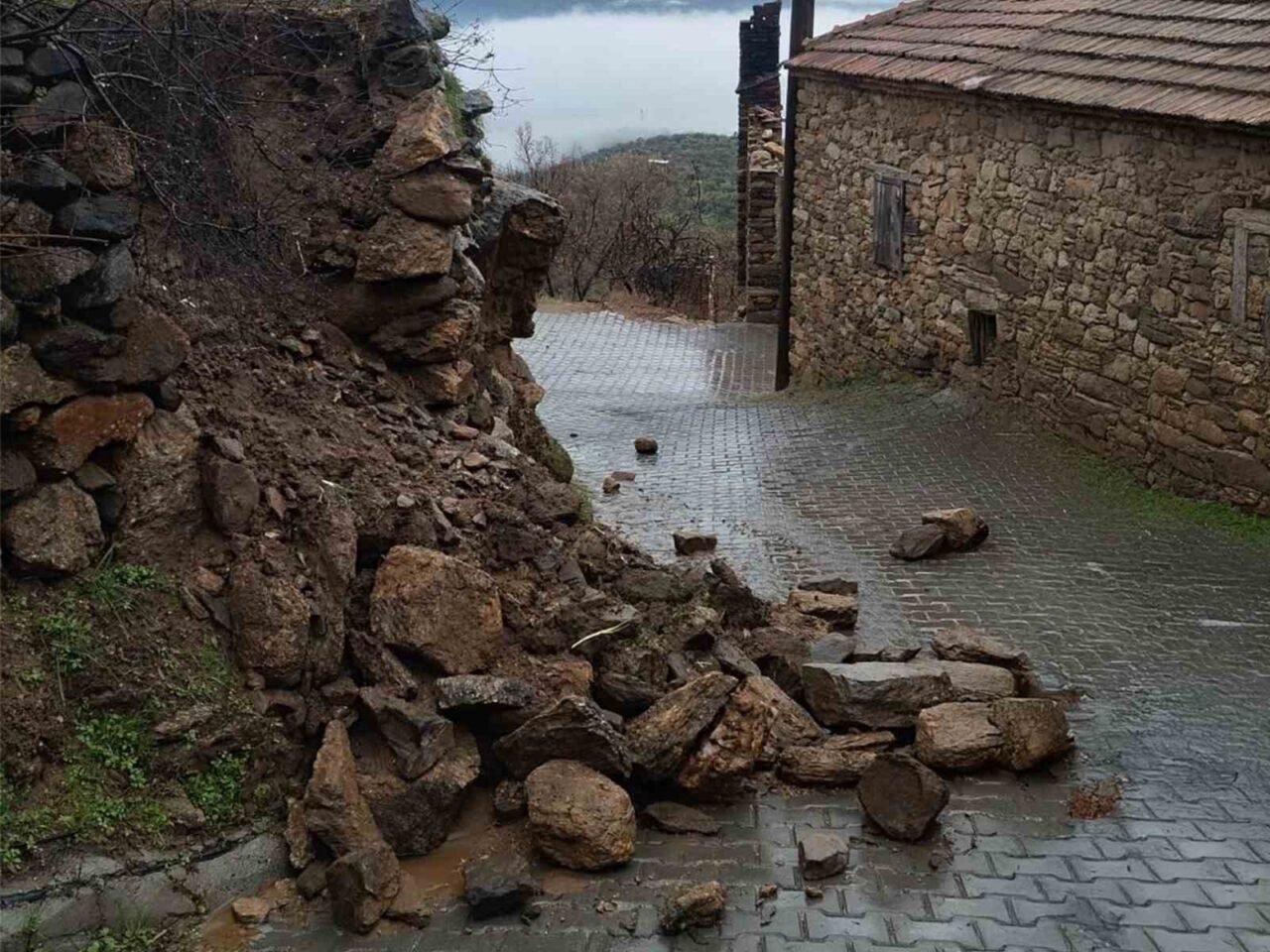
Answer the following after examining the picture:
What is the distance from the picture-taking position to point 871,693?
21.7 ft

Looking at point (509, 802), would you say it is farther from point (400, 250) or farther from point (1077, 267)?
point (1077, 267)

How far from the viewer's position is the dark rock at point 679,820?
19.1 feet

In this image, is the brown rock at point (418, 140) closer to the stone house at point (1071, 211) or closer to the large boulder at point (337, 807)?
the large boulder at point (337, 807)

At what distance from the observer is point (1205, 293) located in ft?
36.5

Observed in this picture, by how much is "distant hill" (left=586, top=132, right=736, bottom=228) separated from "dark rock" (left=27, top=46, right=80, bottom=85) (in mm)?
34254

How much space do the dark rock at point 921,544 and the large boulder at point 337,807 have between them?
603 cm

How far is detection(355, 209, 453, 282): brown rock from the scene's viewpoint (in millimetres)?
7738

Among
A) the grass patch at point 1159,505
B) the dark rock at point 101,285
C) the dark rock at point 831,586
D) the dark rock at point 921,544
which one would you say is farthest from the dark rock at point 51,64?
the grass patch at point 1159,505

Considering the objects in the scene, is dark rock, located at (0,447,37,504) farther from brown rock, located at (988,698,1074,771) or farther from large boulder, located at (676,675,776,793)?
brown rock, located at (988,698,1074,771)

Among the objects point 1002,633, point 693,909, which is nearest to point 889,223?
point 1002,633

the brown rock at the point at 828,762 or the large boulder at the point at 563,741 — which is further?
the brown rock at the point at 828,762

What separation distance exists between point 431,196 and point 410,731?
339cm

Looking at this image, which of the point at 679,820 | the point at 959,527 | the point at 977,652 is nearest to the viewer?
the point at 679,820

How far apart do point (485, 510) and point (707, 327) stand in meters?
19.7
